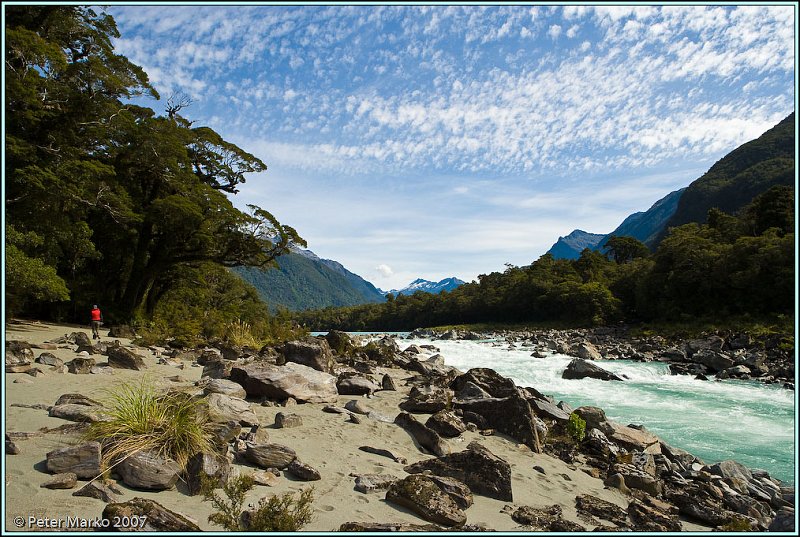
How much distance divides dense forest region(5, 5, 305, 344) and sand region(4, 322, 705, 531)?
29.1 feet

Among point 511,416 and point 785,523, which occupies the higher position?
point 511,416

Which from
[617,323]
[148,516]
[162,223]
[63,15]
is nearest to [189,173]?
[162,223]

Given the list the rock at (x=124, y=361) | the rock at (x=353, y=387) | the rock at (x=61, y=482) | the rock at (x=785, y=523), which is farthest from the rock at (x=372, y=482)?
the rock at (x=124, y=361)

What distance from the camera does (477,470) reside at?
211 inches

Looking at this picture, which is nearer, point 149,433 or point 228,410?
point 149,433

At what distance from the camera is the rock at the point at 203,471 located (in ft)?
13.5

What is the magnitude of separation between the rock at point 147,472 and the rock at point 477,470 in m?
2.84

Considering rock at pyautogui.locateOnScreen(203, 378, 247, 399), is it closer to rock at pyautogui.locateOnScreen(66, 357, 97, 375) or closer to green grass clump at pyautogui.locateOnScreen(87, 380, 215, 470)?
green grass clump at pyautogui.locateOnScreen(87, 380, 215, 470)

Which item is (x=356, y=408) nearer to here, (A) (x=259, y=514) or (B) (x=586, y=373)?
(A) (x=259, y=514)

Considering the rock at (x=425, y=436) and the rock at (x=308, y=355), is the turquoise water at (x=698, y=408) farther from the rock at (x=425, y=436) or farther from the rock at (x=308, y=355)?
the rock at (x=308, y=355)

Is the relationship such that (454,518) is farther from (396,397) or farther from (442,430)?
(396,397)

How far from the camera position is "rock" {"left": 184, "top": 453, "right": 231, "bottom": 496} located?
4102 millimetres

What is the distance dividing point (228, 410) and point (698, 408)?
15.4 metres

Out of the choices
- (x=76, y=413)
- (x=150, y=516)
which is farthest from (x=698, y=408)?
(x=76, y=413)
